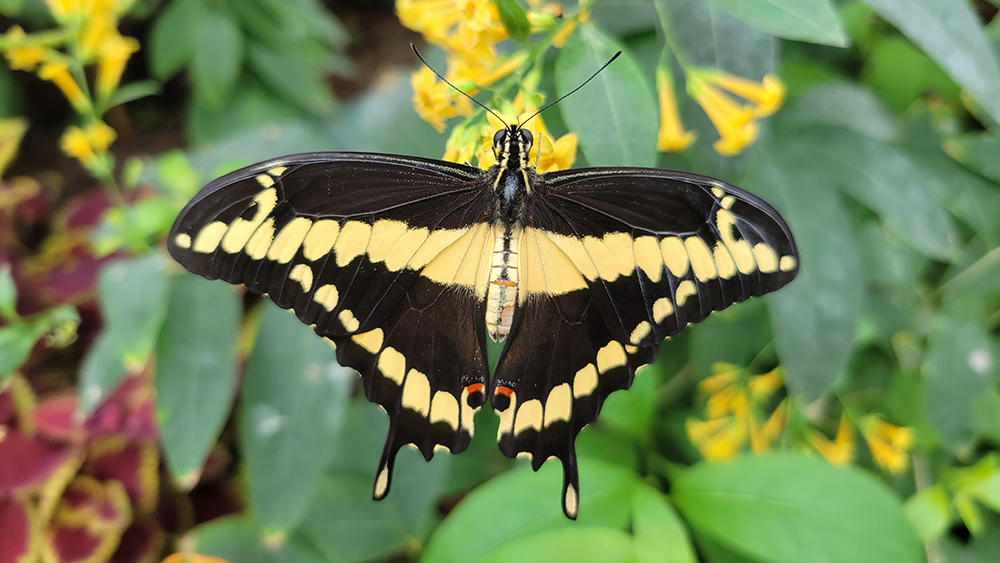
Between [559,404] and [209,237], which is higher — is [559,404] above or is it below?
below

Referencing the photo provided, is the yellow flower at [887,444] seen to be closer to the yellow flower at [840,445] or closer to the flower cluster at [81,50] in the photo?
the yellow flower at [840,445]

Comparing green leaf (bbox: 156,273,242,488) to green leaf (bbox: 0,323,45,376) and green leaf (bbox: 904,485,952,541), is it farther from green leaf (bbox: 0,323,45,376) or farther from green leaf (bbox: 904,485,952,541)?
green leaf (bbox: 904,485,952,541)

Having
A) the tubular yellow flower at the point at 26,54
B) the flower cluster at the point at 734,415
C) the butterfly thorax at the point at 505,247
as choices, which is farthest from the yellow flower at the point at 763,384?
the tubular yellow flower at the point at 26,54

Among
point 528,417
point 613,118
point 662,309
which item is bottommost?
point 528,417

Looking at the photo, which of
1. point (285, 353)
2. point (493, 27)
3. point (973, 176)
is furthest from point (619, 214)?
point (973, 176)

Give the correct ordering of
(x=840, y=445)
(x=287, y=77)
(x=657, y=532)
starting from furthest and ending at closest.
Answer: (x=287, y=77), (x=840, y=445), (x=657, y=532)

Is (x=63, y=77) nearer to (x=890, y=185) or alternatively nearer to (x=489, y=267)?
(x=489, y=267)

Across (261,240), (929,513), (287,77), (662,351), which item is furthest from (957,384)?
(287,77)
